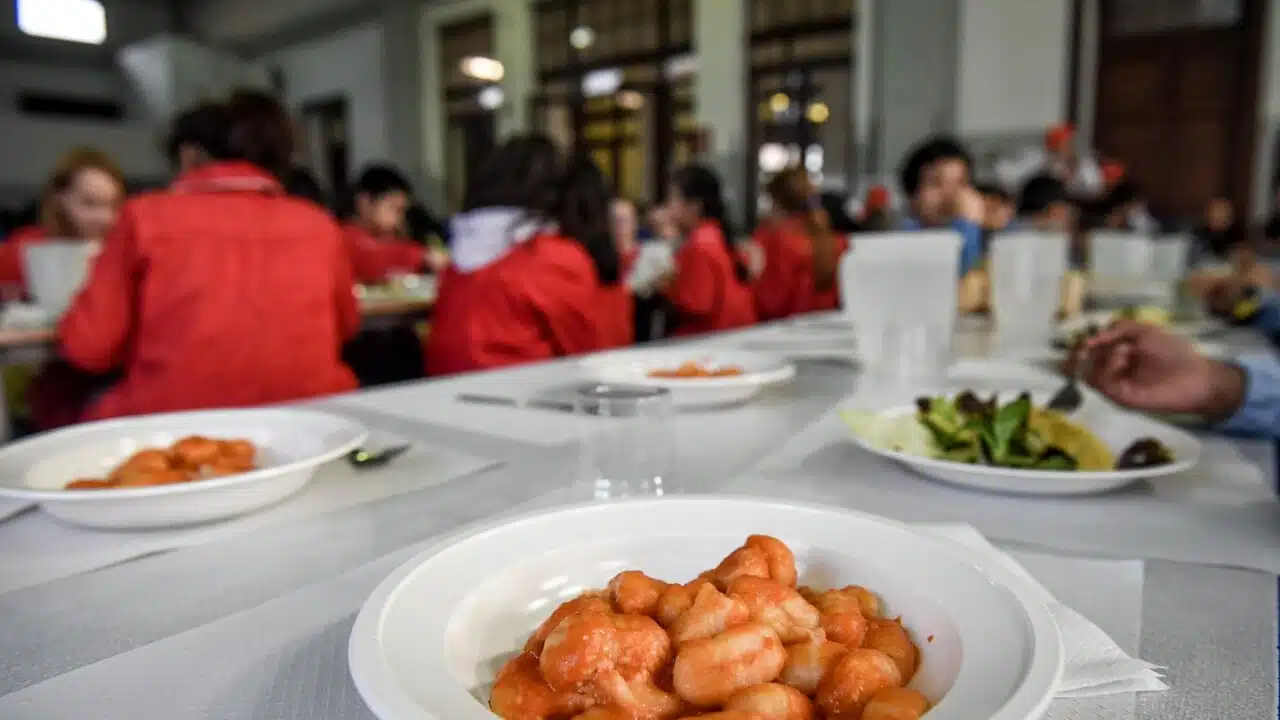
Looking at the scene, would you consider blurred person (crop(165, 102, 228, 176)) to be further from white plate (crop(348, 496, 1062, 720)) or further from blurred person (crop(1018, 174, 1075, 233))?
blurred person (crop(1018, 174, 1075, 233))

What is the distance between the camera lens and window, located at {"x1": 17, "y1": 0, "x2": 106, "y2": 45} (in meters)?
12.6

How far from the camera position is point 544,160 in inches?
90.4

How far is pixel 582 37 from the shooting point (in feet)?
31.1

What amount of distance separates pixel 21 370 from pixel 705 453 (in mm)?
3156

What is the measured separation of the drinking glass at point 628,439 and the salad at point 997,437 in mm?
219

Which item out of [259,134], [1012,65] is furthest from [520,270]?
[1012,65]

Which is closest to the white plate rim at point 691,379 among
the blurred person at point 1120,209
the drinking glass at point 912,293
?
the drinking glass at point 912,293

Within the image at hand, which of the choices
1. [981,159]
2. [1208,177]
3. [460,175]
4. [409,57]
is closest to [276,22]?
→ [409,57]

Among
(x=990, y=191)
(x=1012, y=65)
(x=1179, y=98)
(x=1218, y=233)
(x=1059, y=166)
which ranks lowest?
(x=1218, y=233)

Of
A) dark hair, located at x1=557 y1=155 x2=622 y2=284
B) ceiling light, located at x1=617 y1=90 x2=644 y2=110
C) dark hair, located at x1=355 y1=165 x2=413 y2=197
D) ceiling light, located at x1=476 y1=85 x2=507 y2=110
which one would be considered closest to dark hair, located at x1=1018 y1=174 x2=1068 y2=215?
dark hair, located at x1=557 y1=155 x2=622 y2=284

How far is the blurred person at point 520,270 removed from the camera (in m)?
2.16

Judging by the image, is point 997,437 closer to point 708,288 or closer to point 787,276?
point 708,288

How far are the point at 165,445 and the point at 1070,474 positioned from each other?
85 centimetres

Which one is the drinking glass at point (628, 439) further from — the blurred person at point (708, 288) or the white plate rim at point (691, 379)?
the blurred person at point (708, 288)
